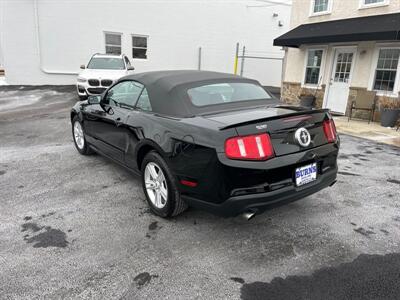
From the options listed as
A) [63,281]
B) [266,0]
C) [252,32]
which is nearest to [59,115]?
[63,281]

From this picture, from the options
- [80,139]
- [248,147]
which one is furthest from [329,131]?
[80,139]

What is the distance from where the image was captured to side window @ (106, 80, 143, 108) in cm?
398

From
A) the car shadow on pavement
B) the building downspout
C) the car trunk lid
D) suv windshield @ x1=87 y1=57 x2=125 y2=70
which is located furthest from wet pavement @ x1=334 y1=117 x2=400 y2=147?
the building downspout

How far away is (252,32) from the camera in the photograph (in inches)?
778

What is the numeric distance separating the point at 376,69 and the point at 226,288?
9666mm

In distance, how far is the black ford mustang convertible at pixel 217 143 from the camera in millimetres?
2674

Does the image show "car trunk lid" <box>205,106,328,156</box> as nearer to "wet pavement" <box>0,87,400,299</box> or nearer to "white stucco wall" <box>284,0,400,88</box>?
"wet pavement" <box>0,87,400,299</box>

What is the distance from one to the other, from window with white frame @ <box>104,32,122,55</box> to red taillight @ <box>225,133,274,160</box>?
15415 mm

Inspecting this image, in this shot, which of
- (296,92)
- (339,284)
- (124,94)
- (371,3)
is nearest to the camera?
(339,284)

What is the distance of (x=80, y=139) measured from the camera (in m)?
5.54

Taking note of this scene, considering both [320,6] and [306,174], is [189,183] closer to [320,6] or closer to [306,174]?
[306,174]

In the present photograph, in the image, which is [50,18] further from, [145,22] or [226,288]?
[226,288]

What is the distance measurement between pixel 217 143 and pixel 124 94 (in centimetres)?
208

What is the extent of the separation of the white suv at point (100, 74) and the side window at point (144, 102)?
23.4ft
